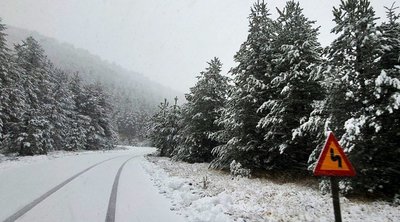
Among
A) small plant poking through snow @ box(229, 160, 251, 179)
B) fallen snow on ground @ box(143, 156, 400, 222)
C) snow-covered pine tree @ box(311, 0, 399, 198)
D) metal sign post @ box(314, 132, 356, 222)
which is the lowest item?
fallen snow on ground @ box(143, 156, 400, 222)

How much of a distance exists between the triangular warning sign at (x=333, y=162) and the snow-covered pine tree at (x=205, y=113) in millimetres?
19775

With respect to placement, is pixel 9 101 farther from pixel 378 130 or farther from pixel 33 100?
pixel 378 130

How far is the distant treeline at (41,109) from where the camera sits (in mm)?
27297

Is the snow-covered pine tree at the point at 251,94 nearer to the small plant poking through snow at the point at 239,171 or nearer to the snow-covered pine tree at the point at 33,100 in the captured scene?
the small plant poking through snow at the point at 239,171

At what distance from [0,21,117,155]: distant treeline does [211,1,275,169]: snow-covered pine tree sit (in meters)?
19.7

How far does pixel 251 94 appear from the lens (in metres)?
16.8

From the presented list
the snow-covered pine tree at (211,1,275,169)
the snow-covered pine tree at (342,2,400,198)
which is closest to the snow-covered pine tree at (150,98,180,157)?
the snow-covered pine tree at (211,1,275,169)

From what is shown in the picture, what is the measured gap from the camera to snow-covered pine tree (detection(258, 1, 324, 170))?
14531 mm

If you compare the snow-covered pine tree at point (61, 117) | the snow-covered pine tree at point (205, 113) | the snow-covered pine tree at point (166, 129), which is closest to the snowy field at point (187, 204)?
the snow-covered pine tree at point (205, 113)

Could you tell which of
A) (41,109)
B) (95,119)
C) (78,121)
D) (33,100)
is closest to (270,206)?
(33,100)

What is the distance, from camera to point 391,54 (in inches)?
404

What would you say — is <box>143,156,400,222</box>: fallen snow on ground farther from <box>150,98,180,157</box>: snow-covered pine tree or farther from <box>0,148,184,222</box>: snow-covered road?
<box>150,98,180,157</box>: snow-covered pine tree

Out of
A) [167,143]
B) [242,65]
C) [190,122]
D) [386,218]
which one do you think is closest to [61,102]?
[167,143]

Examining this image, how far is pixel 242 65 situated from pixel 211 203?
10746 millimetres
